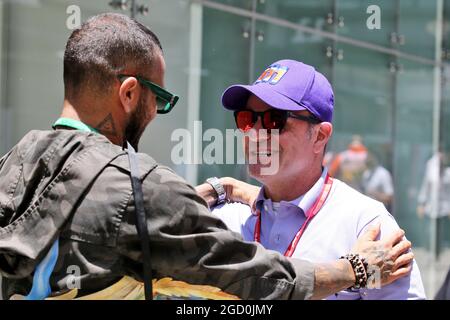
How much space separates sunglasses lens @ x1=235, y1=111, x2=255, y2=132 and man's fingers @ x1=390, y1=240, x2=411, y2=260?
2.43ft

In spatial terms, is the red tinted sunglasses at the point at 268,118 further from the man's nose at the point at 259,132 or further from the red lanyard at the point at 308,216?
the red lanyard at the point at 308,216

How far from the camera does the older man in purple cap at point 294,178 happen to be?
2.60m

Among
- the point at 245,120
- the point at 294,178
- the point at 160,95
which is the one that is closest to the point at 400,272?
the point at 294,178

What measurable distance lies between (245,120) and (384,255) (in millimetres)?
808

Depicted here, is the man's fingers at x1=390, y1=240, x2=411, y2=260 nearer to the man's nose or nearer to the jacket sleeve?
the jacket sleeve

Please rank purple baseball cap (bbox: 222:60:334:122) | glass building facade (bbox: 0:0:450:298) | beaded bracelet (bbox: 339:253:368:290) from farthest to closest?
glass building facade (bbox: 0:0:450:298)
purple baseball cap (bbox: 222:60:334:122)
beaded bracelet (bbox: 339:253:368:290)

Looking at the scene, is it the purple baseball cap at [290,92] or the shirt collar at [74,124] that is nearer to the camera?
the shirt collar at [74,124]

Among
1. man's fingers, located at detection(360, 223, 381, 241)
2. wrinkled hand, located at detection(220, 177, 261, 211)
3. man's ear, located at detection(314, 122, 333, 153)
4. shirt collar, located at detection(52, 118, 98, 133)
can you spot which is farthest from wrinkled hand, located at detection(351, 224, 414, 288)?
shirt collar, located at detection(52, 118, 98, 133)

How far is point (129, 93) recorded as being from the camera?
219 centimetres

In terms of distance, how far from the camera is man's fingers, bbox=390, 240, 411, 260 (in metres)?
2.37

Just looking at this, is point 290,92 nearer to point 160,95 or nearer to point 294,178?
point 294,178

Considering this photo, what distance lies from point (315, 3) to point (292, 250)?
604cm

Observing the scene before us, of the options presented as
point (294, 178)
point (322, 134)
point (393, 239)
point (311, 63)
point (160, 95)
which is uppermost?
point (311, 63)

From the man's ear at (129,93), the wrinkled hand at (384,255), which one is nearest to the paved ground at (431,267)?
the wrinkled hand at (384,255)
